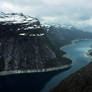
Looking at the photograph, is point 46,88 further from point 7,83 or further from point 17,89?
point 7,83

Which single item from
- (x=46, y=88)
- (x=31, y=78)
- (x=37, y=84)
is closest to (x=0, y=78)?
(x=31, y=78)

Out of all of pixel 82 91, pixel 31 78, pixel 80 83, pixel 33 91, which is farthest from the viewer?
pixel 31 78

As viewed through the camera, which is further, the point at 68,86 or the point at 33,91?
the point at 33,91

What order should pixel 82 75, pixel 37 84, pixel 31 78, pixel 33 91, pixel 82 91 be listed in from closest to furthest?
pixel 82 91 < pixel 82 75 < pixel 33 91 < pixel 37 84 < pixel 31 78

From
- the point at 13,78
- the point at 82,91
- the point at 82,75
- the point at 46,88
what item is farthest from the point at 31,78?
the point at 82,91

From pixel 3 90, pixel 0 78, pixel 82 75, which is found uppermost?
pixel 82 75

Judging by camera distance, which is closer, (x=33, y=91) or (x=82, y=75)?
(x=82, y=75)

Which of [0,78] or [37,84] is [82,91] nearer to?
[37,84]

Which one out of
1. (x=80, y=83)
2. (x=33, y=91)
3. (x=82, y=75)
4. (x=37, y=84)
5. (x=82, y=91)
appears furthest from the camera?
(x=37, y=84)

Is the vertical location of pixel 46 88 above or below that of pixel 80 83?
below
